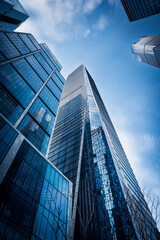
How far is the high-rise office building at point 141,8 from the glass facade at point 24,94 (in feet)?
136

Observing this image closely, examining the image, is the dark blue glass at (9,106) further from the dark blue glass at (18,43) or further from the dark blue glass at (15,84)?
the dark blue glass at (18,43)

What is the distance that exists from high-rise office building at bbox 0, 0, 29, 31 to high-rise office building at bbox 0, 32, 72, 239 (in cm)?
903

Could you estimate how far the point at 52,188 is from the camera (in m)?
20.9

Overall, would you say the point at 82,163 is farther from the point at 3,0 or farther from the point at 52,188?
the point at 3,0

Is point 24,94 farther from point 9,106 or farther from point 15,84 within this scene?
point 9,106

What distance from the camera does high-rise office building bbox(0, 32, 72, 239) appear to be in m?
14.3

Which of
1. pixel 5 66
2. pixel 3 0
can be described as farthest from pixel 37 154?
pixel 3 0

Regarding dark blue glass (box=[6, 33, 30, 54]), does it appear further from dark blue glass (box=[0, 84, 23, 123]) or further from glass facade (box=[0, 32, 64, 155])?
dark blue glass (box=[0, 84, 23, 123])

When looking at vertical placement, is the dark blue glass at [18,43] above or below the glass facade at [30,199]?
above

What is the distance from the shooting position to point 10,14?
45531mm

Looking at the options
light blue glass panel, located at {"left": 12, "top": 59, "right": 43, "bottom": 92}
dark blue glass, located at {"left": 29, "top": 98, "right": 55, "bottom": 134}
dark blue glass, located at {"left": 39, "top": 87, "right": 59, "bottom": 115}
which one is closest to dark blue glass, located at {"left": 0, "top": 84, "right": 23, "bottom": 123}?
dark blue glass, located at {"left": 29, "top": 98, "right": 55, "bottom": 134}

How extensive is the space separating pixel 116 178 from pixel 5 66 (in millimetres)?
33192

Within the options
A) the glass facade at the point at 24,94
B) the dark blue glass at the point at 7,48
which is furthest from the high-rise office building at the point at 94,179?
the dark blue glass at the point at 7,48

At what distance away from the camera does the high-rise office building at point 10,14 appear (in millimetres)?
40531
